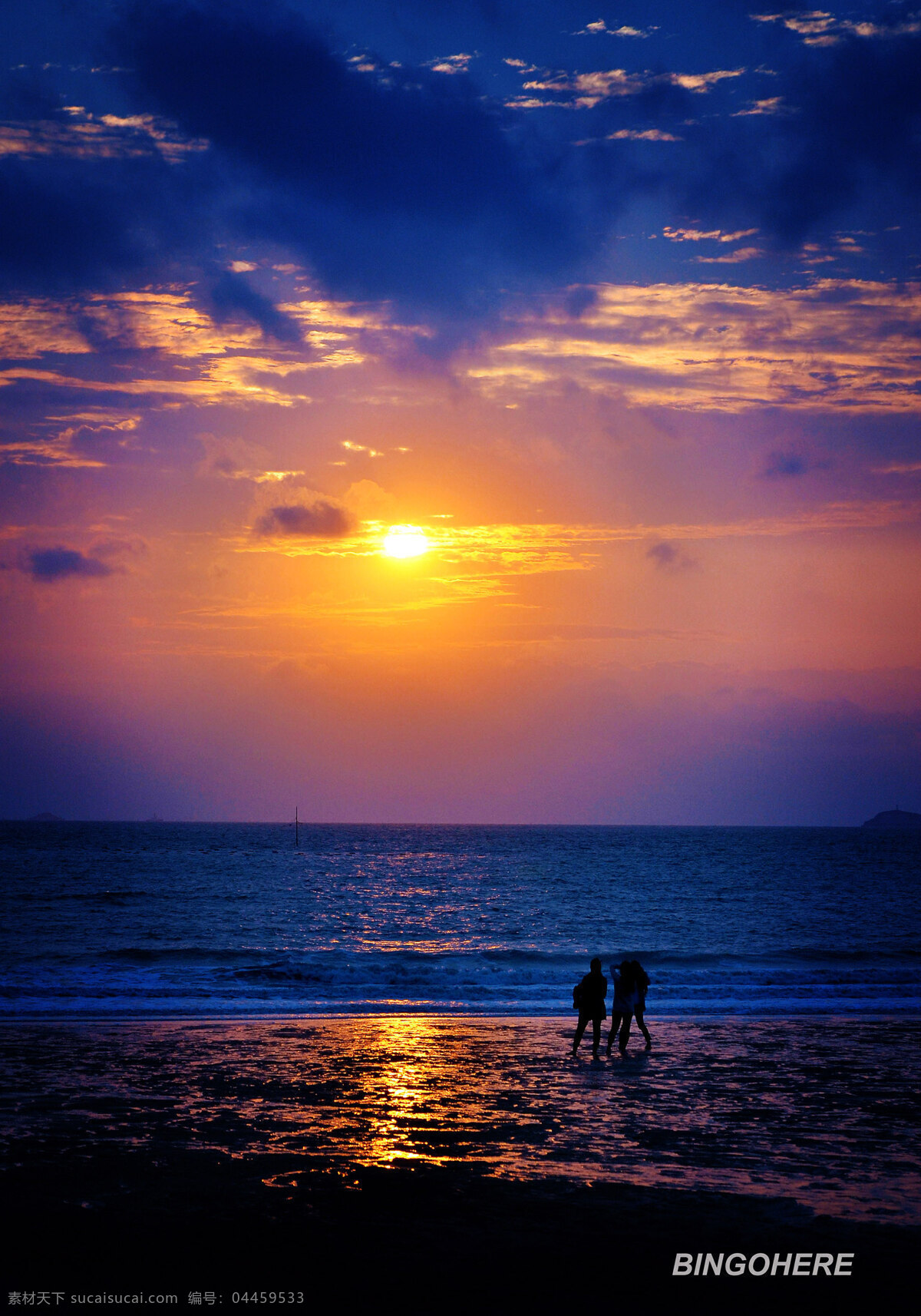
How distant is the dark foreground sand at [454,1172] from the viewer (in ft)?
26.8

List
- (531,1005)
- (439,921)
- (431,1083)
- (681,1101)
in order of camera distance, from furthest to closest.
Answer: (439,921) → (531,1005) → (431,1083) → (681,1101)

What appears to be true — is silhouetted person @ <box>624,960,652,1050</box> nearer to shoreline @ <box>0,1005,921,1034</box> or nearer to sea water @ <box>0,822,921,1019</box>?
shoreline @ <box>0,1005,921,1034</box>

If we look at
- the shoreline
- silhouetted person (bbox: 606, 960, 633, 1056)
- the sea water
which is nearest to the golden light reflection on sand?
silhouetted person (bbox: 606, 960, 633, 1056)

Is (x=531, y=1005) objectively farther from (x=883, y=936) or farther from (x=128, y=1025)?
(x=883, y=936)

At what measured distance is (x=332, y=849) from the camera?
158 metres

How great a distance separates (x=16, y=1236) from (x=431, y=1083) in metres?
8.19

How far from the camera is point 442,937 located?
49469 millimetres

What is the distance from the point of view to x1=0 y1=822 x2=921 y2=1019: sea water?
29.5m

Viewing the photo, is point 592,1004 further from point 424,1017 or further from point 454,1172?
point 454,1172

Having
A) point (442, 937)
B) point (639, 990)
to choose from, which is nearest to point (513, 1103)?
point (639, 990)

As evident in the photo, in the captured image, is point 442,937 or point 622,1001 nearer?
point 622,1001

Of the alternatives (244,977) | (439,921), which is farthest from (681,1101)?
(439,921)

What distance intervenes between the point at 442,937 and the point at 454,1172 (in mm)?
39397

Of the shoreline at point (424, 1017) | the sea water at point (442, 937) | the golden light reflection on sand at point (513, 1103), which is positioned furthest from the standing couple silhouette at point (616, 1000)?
the sea water at point (442, 937)
